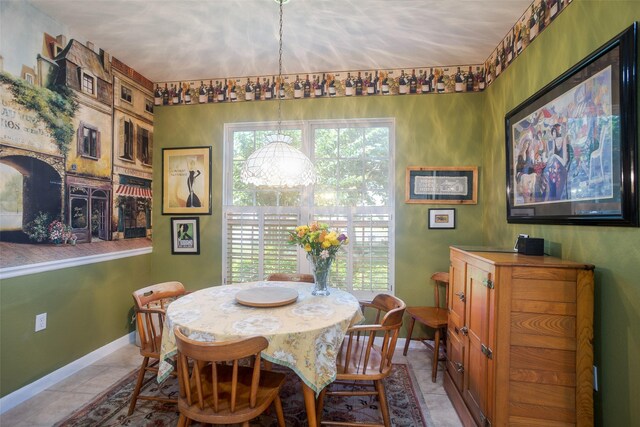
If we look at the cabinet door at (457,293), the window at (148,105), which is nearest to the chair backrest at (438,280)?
the cabinet door at (457,293)

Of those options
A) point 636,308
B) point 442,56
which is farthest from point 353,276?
point 442,56

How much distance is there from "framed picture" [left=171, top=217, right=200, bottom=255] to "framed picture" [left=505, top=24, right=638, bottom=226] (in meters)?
3.14

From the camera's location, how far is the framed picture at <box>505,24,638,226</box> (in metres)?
1.33

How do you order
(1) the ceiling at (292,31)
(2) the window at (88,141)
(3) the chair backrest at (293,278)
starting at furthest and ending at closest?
(3) the chair backrest at (293,278), (2) the window at (88,141), (1) the ceiling at (292,31)

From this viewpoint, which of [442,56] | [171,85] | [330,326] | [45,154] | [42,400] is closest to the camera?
[330,326]

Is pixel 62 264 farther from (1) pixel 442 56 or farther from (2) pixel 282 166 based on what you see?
(1) pixel 442 56

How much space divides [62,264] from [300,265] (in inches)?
81.1

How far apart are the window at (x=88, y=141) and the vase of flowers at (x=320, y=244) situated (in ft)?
6.80

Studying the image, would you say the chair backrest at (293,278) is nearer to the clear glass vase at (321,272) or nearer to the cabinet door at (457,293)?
the clear glass vase at (321,272)

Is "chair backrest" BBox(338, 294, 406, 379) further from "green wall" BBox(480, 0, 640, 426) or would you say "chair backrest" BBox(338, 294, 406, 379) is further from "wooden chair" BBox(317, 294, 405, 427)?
"green wall" BBox(480, 0, 640, 426)

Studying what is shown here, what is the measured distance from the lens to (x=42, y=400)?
7.13ft

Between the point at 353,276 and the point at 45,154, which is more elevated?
the point at 45,154

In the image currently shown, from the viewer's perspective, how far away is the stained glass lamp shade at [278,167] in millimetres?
2020

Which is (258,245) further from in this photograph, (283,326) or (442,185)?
(442,185)
